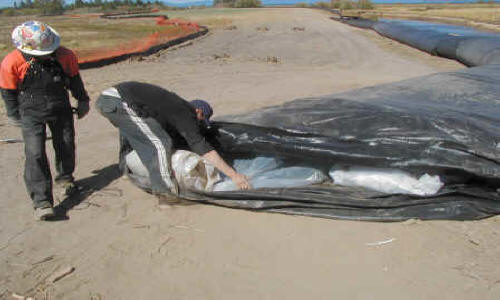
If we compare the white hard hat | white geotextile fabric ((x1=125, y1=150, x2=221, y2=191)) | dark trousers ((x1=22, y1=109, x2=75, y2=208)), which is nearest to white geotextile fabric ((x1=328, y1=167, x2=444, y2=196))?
white geotextile fabric ((x1=125, y1=150, x2=221, y2=191))

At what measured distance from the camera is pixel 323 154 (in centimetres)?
290

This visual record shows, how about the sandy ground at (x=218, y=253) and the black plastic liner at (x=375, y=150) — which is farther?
the black plastic liner at (x=375, y=150)

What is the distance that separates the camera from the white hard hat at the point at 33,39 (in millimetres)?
2771

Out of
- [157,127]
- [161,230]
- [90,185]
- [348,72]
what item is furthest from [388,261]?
[348,72]

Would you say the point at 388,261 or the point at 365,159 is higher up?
the point at 365,159

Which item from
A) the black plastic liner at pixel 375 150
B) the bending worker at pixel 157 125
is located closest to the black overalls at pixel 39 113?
the bending worker at pixel 157 125

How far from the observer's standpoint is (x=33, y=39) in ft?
9.09

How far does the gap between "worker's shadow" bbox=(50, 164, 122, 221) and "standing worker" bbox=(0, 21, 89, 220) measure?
13cm

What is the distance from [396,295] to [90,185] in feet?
8.35

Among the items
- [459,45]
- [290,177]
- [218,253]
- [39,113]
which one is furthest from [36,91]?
[459,45]

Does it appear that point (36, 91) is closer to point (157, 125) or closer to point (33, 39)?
point (33, 39)

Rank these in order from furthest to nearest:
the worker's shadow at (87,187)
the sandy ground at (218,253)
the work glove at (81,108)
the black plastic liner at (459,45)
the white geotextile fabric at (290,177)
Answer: the black plastic liner at (459,45), the work glove at (81,108), the worker's shadow at (87,187), the white geotextile fabric at (290,177), the sandy ground at (218,253)

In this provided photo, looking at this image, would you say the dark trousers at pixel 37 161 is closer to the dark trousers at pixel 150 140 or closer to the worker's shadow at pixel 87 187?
the worker's shadow at pixel 87 187

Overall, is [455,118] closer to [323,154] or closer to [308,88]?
[323,154]
